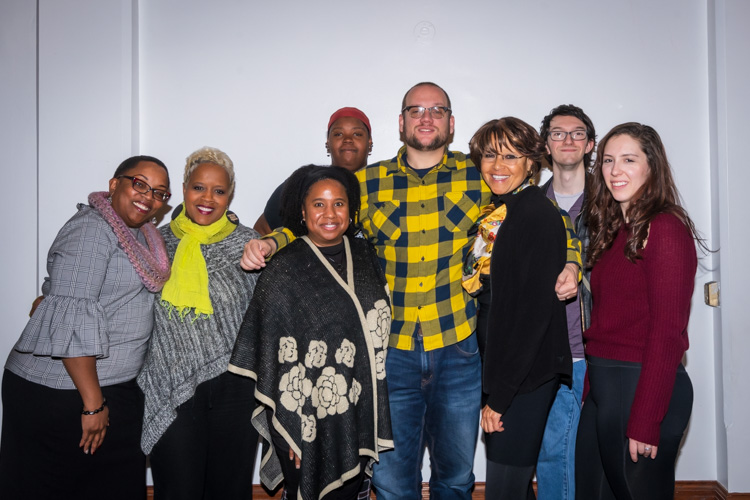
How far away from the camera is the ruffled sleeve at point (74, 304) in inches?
77.0

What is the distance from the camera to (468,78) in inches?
124

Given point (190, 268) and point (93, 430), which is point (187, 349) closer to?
point (190, 268)

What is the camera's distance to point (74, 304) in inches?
77.6

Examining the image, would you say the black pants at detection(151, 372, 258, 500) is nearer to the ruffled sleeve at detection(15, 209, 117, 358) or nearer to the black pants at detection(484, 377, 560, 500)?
the ruffled sleeve at detection(15, 209, 117, 358)

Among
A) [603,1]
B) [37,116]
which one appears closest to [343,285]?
[37,116]

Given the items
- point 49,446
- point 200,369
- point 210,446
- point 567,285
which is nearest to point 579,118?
point 567,285

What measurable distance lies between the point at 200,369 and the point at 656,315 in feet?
5.61

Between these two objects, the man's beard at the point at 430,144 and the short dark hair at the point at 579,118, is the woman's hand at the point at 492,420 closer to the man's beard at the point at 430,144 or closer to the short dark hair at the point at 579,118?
the man's beard at the point at 430,144

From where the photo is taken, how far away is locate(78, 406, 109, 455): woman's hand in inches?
80.0

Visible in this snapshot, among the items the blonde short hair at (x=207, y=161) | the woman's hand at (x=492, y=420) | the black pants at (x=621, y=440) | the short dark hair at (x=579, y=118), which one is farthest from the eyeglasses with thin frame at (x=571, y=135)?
the blonde short hair at (x=207, y=161)

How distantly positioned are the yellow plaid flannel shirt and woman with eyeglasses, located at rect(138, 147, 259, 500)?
304mm

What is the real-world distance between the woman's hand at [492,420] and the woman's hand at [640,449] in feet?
1.36

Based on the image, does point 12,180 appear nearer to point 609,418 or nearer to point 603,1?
point 609,418

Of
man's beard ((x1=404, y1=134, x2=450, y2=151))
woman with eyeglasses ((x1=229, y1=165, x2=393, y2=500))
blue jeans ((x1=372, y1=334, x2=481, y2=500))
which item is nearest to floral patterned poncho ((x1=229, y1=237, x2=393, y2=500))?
woman with eyeglasses ((x1=229, y1=165, x2=393, y2=500))
